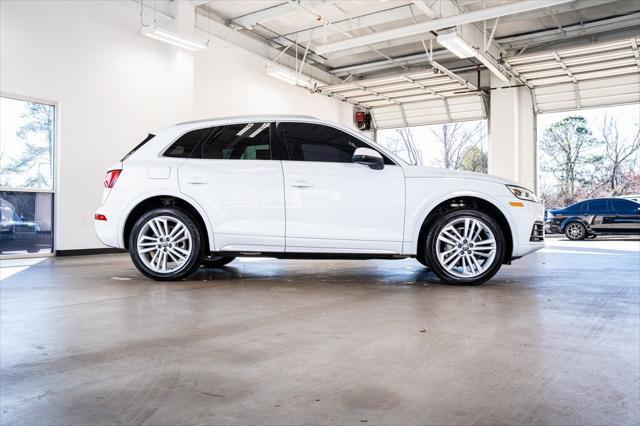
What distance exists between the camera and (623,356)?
7.79ft

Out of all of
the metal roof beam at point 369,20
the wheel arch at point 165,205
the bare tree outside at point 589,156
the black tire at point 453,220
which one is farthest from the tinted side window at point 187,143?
the bare tree outside at point 589,156

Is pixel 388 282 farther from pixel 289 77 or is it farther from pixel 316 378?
pixel 289 77

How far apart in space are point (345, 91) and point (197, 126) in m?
12.5

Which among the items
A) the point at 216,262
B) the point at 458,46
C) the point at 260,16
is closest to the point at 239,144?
the point at 216,262

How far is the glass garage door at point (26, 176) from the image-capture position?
841 centimetres

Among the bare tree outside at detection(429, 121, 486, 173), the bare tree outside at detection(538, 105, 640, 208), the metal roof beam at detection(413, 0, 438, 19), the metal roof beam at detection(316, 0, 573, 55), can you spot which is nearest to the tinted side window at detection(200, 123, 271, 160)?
the metal roof beam at detection(413, 0, 438, 19)

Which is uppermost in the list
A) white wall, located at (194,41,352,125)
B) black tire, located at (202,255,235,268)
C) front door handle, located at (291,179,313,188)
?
white wall, located at (194,41,352,125)

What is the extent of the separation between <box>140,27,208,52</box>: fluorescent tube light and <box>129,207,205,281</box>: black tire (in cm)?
612

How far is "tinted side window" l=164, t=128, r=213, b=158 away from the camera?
4.94 metres

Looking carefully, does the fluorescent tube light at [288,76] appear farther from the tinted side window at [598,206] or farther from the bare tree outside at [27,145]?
the tinted side window at [598,206]

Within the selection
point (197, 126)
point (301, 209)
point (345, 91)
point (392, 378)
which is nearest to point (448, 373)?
point (392, 378)

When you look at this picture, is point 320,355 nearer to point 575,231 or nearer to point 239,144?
point 239,144

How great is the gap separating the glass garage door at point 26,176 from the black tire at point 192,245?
15.9 ft

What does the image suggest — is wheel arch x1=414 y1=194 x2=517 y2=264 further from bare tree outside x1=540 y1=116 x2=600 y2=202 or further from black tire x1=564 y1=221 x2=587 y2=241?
bare tree outside x1=540 y1=116 x2=600 y2=202
